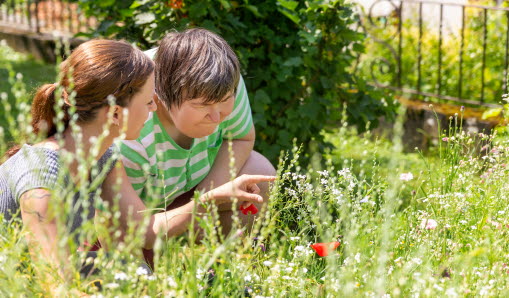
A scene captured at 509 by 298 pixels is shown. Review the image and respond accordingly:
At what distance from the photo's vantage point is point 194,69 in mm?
2488

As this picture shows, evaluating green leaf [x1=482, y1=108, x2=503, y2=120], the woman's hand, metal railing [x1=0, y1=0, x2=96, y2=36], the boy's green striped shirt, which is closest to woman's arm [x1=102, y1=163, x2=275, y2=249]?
the woman's hand

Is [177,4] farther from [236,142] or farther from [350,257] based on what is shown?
[350,257]

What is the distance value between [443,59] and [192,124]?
12.1 ft

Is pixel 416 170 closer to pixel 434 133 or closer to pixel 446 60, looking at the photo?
pixel 434 133

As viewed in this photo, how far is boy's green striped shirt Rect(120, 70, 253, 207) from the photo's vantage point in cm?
263

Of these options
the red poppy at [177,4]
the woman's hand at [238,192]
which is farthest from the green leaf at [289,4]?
the woman's hand at [238,192]

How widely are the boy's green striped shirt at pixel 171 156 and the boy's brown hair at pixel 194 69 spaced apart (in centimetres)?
18

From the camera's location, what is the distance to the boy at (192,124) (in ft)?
8.18

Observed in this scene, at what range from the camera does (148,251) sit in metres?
2.73

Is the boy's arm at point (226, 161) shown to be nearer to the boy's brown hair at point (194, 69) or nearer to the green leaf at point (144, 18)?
the boy's brown hair at point (194, 69)

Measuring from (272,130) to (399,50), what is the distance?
1.96m

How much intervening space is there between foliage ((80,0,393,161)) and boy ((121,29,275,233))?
70 centimetres

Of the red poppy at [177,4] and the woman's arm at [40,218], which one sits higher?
the red poppy at [177,4]

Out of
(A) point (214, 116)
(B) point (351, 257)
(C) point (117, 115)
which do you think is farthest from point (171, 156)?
(B) point (351, 257)
